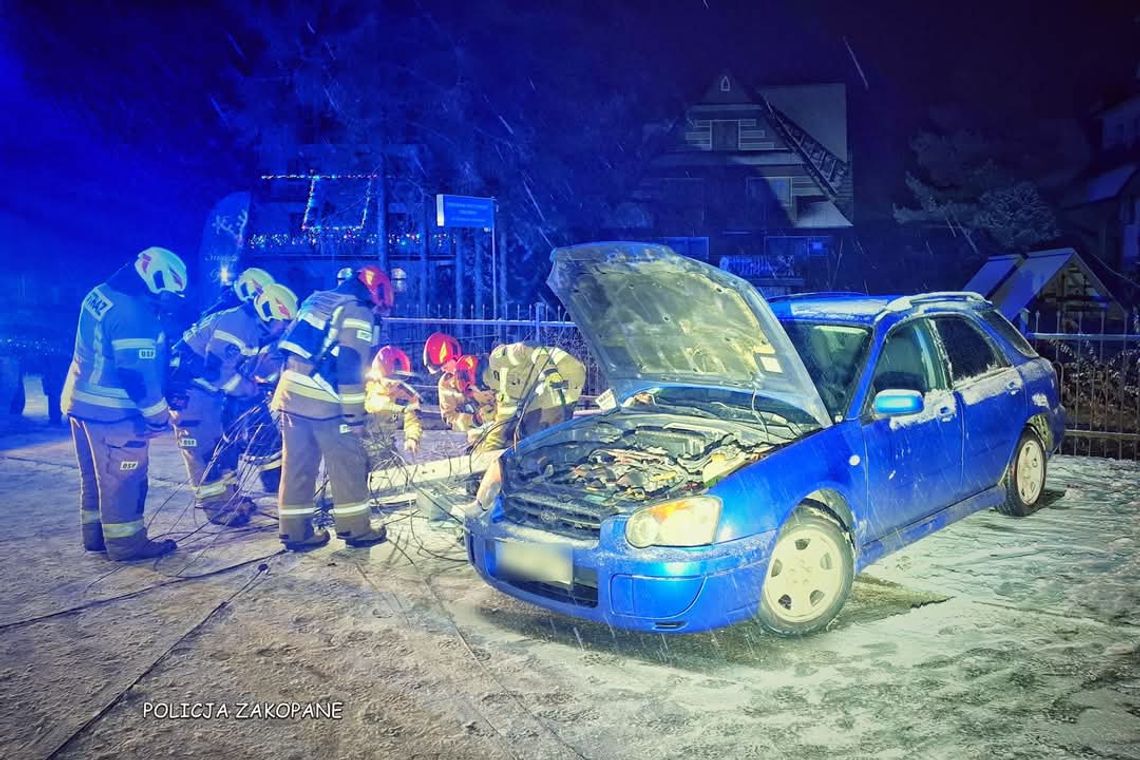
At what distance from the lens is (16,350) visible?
45.8ft

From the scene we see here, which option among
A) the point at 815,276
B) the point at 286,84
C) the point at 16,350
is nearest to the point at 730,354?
the point at 16,350

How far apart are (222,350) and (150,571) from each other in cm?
241

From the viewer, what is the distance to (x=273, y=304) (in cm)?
802

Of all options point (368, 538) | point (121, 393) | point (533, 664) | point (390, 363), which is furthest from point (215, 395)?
point (533, 664)

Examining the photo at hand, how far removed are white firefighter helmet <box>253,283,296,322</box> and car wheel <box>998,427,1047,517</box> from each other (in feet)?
20.3

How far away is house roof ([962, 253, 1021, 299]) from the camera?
21016mm

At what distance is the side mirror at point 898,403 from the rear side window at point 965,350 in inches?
43.4

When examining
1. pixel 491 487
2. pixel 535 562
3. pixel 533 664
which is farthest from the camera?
pixel 491 487

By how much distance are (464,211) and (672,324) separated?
1112 centimetres

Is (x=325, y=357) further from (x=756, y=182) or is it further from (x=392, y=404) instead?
(x=756, y=182)

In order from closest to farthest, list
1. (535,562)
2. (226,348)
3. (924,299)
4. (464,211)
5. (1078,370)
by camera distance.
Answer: (535,562)
(924,299)
(226,348)
(1078,370)
(464,211)

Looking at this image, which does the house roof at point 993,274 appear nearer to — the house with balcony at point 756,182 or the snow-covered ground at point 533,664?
the house with balcony at point 756,182

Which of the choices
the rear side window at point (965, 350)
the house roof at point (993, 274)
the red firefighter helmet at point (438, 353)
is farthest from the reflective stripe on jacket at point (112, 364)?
the house roof at point (993, 274)

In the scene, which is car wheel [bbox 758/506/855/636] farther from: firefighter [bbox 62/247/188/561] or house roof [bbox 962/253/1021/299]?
house roof [bbox 962/253/1021/299]
